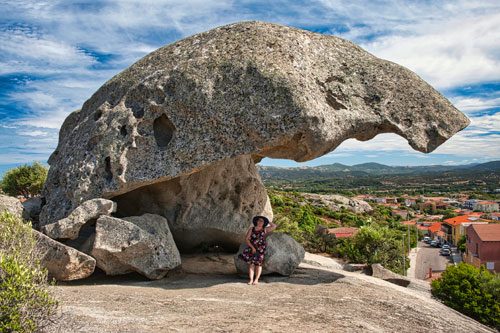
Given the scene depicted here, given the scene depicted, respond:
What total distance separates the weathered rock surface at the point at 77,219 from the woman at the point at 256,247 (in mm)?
4094

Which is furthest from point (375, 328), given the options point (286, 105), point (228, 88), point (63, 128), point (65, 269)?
point (63, 128)

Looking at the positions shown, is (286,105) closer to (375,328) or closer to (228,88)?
(228,88)

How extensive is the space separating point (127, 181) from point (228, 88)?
158 inches

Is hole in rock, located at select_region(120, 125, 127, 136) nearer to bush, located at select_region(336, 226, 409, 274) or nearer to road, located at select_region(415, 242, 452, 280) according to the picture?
bush, located at select_region(336, 226, 409, 274)

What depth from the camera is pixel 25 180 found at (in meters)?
42.6

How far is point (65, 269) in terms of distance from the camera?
1195 cm

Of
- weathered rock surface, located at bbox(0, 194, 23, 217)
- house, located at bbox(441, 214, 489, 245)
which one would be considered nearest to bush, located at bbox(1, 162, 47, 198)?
weathered rock surface, located at bbox(0, 194, 23, 217)

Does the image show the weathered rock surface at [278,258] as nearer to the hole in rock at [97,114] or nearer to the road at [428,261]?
the hole in rock at [97,114]

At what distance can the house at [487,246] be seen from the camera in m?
60.0

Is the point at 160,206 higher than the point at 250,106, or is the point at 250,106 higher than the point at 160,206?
the point at 250,106

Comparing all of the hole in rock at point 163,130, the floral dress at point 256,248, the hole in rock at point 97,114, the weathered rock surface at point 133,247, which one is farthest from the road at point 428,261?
the hole in rock at point 97,114

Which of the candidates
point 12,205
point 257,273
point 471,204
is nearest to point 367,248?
point 257,273

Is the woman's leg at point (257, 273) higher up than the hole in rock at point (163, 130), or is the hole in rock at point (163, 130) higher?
the hole in rock at point (163, 130)

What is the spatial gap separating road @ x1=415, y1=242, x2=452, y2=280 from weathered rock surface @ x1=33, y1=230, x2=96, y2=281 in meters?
50.9
